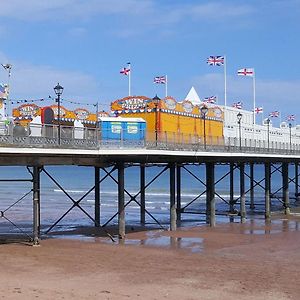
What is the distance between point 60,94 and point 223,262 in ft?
24.3

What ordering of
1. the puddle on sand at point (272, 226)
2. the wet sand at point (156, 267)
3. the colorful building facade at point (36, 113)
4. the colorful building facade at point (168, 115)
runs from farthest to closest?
1. the puddle on sand at point (272, 226)
2. the colorful building facade at point (168, 115)
3. the colorful building facade at point (36, 113)
4. the wet sand at point (156, 267)

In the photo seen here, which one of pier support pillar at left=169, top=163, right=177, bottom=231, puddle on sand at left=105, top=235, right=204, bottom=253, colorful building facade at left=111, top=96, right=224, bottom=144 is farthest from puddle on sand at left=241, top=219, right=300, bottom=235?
colorful building facade at left=111, top=96, right=224, bottom=144

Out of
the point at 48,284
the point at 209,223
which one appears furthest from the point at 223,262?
the point at 209,223

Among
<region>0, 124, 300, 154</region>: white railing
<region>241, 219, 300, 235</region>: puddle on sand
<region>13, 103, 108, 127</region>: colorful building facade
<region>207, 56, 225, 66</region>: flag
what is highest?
<region>207, 56, 225, 66</region>: flag

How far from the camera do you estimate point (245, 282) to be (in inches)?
590

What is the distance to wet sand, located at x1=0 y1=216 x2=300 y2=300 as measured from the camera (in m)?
13.7

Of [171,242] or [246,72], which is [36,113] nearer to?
[171,242]

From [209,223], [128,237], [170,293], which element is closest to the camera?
[170,293]

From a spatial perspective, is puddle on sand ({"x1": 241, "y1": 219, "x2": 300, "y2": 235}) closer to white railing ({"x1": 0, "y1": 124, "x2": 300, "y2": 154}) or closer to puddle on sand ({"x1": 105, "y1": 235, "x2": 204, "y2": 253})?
white railing ({"x1": 0, "y1": 124, "x2": 300, "y2": 154})

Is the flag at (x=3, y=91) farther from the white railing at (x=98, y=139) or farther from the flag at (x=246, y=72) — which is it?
the flag at (x=246, y=72)

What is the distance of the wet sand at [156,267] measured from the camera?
44.9ft

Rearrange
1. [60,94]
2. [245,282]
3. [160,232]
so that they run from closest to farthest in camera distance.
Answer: [245,282] < [60,94] < [160,232]

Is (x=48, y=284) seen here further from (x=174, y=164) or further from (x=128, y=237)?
(x=174, y=164)

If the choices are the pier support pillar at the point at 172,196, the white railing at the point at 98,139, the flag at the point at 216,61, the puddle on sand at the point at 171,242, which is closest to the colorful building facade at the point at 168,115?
the white railing at the point at 98,139
